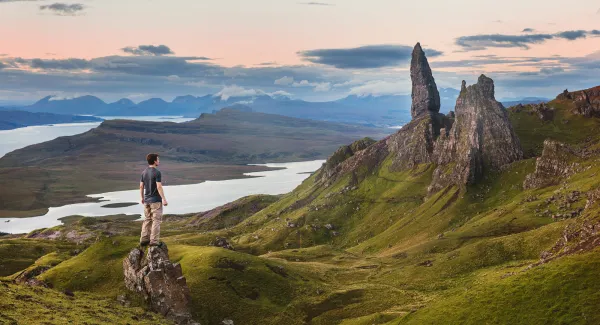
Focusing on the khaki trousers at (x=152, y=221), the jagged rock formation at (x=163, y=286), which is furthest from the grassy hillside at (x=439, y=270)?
the khaki trousers at (x=152, y=221)

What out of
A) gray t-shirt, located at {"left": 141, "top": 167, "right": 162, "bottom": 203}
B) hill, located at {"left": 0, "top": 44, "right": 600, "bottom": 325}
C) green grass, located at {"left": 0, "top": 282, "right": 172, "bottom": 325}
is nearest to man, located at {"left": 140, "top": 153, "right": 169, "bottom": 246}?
gray t-shirt, located at {"left": 141, "top": 167, "right": 162, "bottom": 203}

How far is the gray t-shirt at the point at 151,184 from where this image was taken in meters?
45.3

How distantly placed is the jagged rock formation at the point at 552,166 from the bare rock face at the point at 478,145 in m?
23.7

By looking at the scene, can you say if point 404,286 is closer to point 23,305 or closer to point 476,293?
point 476,293

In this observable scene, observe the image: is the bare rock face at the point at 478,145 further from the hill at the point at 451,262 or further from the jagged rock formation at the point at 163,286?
the jagged rock formation at the point at 163,286

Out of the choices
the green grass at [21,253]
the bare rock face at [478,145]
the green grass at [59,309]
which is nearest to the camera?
the green grass at [59,309]

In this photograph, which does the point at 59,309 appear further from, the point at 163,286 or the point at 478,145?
the point at 478,145

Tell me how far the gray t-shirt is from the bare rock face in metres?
145

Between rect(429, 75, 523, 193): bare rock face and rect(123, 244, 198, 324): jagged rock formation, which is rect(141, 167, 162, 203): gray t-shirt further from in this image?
rect(429, 75, 523, 193): bare rock face

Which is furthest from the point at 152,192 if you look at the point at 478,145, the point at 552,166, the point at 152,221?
the point at 478,145

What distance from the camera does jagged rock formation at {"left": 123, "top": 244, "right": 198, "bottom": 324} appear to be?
5675 cm

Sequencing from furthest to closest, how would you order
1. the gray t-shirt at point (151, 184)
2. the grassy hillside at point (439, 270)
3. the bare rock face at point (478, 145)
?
1. the bare rock face at point (478, 145)
2. the grassy hillside at point (439, 270)
3. the gray t-shirt at point (151, 184)

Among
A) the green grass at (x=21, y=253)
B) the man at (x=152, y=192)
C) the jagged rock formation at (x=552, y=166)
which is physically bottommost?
the green grass at (x=21, y=253)

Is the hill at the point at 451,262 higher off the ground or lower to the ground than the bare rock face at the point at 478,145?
lower
